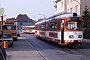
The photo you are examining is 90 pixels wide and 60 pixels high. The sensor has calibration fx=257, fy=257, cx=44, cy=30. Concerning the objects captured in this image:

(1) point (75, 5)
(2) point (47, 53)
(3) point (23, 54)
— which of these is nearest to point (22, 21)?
(1) point (75, 5)

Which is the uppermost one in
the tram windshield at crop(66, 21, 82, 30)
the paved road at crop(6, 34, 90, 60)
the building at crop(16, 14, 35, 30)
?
the building at crop(16, 14, 35, 30)

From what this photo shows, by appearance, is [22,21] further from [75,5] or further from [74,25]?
[74,25]

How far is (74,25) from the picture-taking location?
23.5m

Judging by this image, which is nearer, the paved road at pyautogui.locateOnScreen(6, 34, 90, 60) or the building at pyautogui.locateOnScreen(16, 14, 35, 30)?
the paved road at pyautogui.locateOnScreen(6, 34, 90, 60)

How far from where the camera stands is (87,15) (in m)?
50.7

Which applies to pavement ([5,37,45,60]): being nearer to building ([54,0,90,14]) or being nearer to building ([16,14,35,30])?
building ([54,0,90,14])

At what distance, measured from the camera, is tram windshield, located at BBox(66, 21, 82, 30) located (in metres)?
23.4

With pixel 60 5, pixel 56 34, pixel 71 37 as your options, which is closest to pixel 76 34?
pixel 71 37

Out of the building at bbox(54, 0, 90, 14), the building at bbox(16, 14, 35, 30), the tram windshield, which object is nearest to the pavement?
the tram windshield

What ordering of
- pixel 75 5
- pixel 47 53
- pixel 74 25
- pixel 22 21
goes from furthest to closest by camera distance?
pixel 22 21
pixel 75 5
pixel 74 25
pixel 47 53

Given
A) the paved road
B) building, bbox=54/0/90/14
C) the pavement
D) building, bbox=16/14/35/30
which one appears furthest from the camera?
building, bbox=16/14/35/30

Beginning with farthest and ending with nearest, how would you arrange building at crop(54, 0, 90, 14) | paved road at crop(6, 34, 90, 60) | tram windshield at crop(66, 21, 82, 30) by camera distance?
building at crop(54, 0, 90, 14) → tram windshield at crop(66, 21, 82, 30) → paved road at crop(6, 34, 90, 60)

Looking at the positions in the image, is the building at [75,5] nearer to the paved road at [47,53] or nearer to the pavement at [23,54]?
the paved road at [47,53]

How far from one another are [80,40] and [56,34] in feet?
9.80
